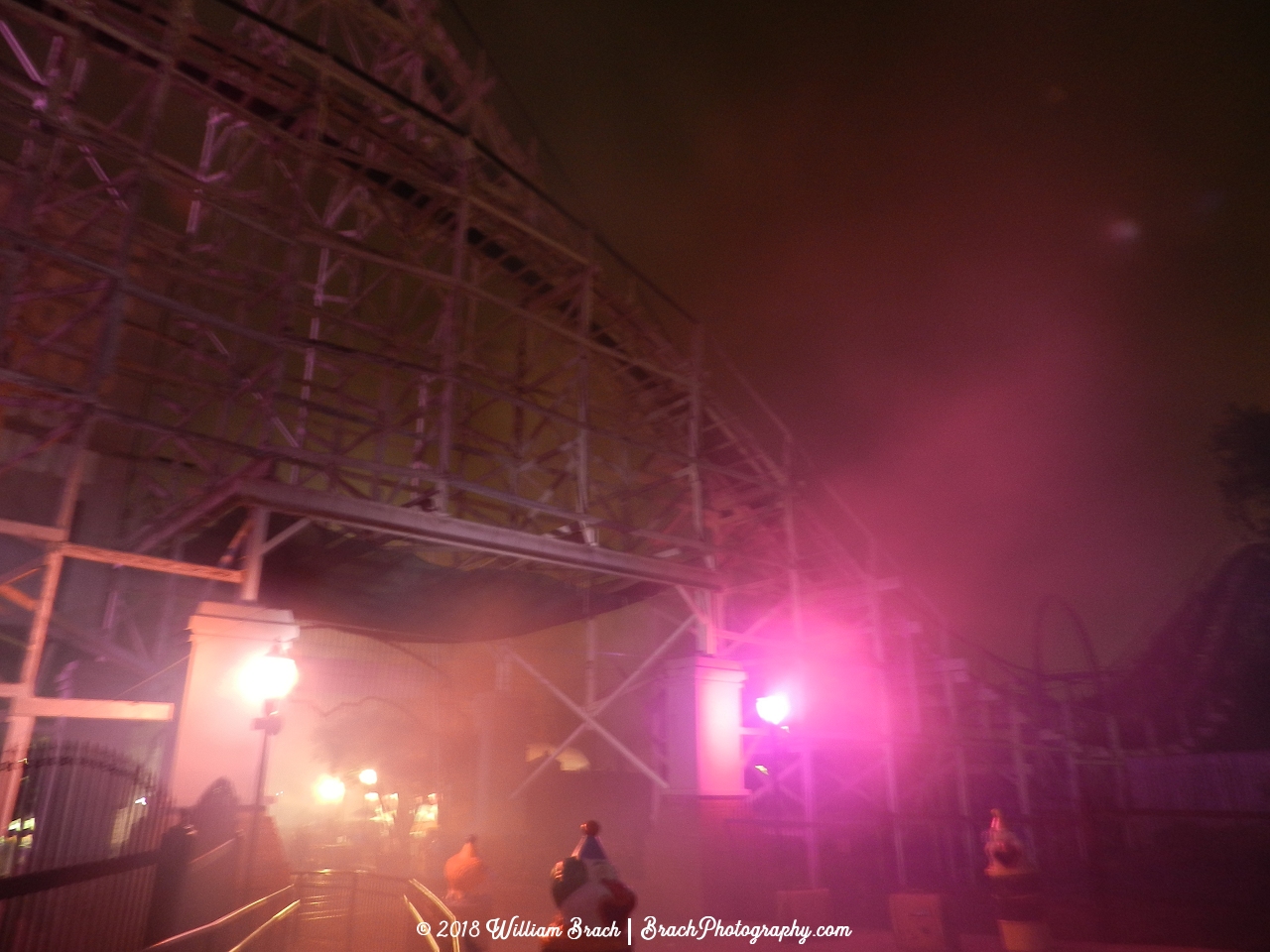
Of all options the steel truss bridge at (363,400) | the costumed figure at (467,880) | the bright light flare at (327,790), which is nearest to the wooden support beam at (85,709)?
the steel truss bridge at (363,400)

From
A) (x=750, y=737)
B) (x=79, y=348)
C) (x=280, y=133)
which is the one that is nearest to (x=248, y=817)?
(x=79, y=348)

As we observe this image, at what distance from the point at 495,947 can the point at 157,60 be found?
12.9 metres

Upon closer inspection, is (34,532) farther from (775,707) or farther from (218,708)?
(775,707)

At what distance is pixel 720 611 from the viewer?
14.0 metres

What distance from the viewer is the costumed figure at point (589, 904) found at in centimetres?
511

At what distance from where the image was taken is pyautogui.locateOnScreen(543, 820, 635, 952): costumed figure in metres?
5.11

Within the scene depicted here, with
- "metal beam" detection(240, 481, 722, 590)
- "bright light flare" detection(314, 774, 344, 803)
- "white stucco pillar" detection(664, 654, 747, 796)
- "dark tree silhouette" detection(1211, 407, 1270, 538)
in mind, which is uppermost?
"dark tree silhouette" detection(1211, 407, 1270, 538)

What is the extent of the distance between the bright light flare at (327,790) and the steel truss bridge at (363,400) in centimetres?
1541

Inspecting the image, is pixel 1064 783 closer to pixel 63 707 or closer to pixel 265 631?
pixel 265 631

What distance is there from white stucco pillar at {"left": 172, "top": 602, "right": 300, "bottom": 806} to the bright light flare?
2221cm

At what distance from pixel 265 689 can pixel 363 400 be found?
4.60m

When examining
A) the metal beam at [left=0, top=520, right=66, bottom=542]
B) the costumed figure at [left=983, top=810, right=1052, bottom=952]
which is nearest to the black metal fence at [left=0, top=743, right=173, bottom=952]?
the metal beam at [left=0, top=520, right=66, bottom=542]

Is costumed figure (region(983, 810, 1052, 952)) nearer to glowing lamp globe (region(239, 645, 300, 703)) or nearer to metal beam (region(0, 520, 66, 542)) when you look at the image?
glowing lamp globe (region(239, 645, 300, 703))

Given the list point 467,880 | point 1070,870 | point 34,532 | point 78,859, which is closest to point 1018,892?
point 467,880
